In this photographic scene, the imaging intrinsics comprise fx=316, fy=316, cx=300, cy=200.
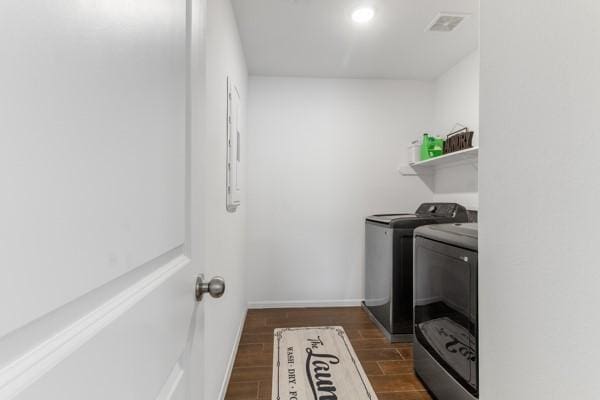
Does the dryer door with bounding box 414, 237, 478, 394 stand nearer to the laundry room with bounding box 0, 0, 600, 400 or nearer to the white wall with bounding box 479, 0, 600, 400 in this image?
the laundry room with bounding box 0, 0, 600, 400

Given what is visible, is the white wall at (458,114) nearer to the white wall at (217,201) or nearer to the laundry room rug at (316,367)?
the laundry room rug at (316,367)

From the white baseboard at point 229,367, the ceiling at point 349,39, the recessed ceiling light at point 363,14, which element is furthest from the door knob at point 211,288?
the recessed ceiling light at point 363,14

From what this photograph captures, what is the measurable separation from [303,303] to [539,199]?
111 inches

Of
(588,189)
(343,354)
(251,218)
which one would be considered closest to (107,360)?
(588,189)

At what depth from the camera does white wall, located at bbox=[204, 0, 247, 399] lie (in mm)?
1412

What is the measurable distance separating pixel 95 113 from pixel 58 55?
68 millimetres

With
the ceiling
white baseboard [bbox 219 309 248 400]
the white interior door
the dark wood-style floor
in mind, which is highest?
the ceiling

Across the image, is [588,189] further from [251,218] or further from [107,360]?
[251,218]

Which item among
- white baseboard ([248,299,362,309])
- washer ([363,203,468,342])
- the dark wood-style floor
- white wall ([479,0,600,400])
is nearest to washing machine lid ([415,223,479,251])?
white wall ([479,0,600,400])

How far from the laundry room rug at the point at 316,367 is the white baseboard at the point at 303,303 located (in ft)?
1.95

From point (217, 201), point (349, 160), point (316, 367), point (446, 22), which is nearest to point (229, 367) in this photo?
point (316, 367)

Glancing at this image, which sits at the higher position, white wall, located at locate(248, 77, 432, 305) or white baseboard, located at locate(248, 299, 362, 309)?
white wall, located at locate(248, 77, 432, 305)

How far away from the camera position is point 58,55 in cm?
27

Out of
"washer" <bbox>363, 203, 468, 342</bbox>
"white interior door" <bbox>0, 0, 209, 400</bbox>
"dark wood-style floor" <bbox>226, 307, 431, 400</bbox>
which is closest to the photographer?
"white interior door" <bbox>0, 0, 209, 400</bbox>
